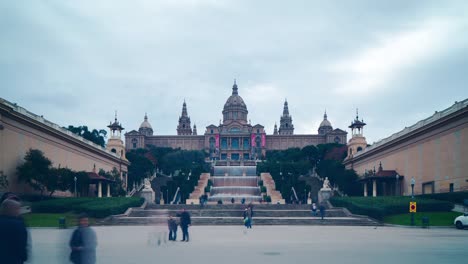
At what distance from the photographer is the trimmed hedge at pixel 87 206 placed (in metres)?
37.5

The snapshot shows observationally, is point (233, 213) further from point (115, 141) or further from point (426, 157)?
point (115, 141)

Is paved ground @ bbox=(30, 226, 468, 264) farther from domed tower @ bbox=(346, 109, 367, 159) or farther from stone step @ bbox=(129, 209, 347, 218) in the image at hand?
domed tower @ bbox=(346, 109, 367, 159)

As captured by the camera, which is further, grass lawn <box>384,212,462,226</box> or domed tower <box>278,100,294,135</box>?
domed tower <box>278,100,294,135</box>

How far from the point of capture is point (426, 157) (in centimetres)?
5078

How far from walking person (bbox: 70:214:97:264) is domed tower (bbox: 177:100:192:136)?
520 ft

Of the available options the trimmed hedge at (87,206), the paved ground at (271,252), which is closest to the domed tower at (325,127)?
the trimmed hedge at (87,206)

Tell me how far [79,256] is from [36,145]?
4409 cm

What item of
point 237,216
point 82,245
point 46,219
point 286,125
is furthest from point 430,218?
point 286,125

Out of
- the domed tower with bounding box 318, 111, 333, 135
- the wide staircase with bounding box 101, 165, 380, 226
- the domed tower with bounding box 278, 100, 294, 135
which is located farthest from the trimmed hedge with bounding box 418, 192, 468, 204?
the domed tower with bounding box 278, 100, 294, 135

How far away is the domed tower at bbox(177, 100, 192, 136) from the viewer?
167488 mm

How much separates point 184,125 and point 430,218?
13776cm

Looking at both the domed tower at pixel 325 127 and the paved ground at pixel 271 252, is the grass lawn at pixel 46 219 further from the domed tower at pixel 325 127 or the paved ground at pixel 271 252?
the domed tower at pixel 325 127

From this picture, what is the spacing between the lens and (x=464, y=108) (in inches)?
1649

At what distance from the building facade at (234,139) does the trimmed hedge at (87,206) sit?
99.2m
